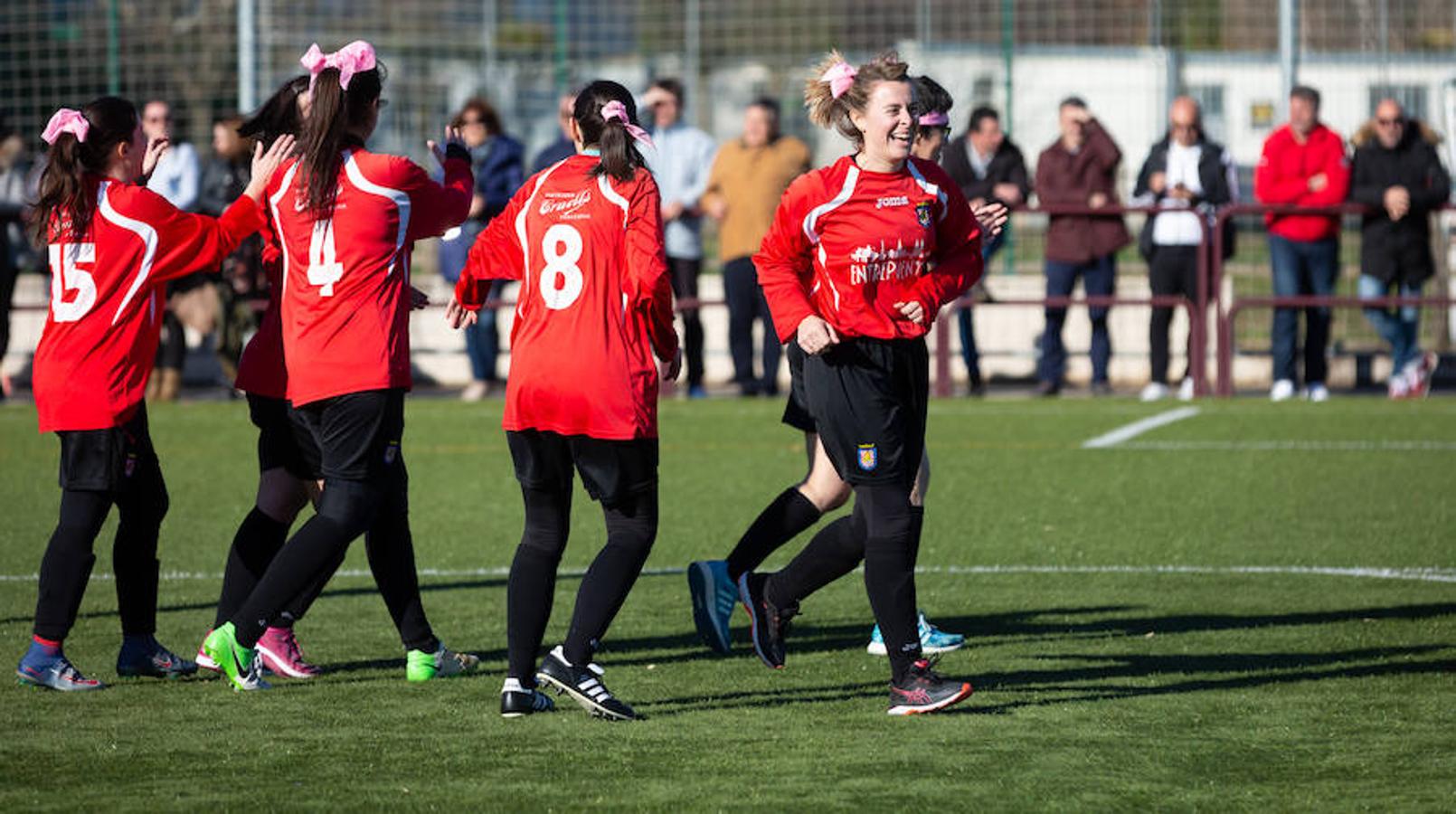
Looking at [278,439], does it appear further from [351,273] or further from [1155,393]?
[1155,393]

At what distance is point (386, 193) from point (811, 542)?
168 centimetres

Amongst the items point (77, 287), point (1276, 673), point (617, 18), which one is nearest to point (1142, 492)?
point (1276, 673)

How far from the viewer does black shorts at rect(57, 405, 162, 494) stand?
643 centimetres

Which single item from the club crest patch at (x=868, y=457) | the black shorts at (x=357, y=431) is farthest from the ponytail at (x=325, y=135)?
the club crest patch at (x=868, y=457)

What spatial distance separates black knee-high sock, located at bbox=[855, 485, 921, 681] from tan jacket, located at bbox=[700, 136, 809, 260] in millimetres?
9492

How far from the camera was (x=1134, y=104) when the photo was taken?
19.5 metres

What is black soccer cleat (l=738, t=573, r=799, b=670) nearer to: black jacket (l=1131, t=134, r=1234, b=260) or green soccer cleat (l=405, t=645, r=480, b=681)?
green soccer cleat (l=405, t=645, r=480, b=681)

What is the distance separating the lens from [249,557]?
22.1 feet

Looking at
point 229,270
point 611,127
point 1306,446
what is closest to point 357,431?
point 611,127

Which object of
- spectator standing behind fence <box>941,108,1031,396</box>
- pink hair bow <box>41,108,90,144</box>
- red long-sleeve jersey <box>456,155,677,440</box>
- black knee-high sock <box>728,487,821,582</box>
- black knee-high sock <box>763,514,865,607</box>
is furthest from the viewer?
spectator standing behind fence <box>941,108,1031,396</box>

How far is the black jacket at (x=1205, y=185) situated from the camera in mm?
15742

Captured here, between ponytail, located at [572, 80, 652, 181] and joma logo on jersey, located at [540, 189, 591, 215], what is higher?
ponytail, located at [572, 80, 652, 181]

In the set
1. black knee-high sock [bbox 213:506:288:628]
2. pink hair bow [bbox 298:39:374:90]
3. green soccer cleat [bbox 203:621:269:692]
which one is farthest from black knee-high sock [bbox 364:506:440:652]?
pink hair bow [bbox 298:39:374:90]

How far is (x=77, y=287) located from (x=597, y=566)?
173 centimetres
